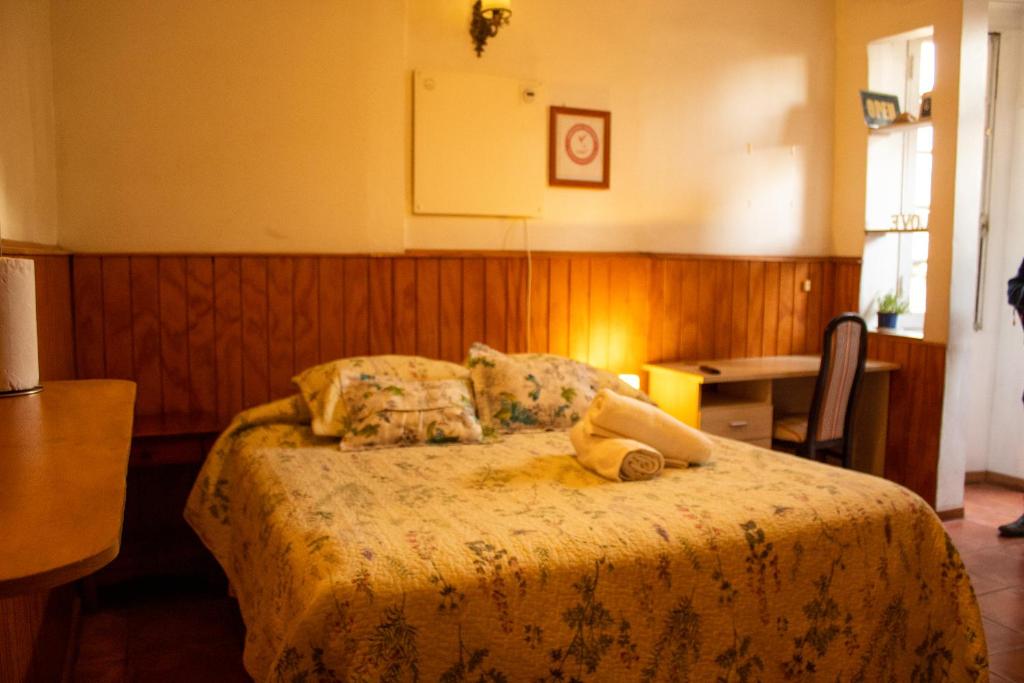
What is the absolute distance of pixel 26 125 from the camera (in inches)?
101

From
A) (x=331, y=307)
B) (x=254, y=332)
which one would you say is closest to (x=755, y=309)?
(x=331, y=307)

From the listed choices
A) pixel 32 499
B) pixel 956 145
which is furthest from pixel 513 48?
pixel 32 499

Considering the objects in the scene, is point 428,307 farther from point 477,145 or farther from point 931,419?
point 931,419

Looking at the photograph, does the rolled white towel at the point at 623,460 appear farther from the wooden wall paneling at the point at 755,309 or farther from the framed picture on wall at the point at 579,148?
the wooden wall paneling at the point at 755,309

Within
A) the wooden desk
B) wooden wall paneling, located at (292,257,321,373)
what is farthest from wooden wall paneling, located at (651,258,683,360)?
wooden wall paneling, located at (292,257,321,373)

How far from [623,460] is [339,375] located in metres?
1.17

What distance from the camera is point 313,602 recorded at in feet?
5.16

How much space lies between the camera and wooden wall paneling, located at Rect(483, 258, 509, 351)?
3.67 meters

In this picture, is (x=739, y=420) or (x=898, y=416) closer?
(x=739, y=420)

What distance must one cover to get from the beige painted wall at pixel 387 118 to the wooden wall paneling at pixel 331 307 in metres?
0.12

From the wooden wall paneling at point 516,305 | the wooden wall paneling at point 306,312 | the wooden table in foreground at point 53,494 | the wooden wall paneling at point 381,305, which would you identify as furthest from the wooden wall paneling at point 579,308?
the wooden table in foreground at point 53,494

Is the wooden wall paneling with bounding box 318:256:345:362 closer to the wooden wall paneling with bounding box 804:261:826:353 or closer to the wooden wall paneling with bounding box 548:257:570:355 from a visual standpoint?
the wooden wall paneling with bounding box 548:257:570:355

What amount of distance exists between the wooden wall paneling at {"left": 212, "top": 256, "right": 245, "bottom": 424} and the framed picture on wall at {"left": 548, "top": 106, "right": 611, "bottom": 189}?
1.53 meters

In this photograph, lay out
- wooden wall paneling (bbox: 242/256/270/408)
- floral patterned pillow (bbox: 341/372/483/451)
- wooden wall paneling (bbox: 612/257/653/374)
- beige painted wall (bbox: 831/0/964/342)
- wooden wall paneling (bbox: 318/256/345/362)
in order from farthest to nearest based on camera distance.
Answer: wooden wall paneling (bbox: 612/257/653/374) → beige painted wall (bbox: 831/0/964/342) → wooden wall paneling (bbox: 318/256/345/362) → wooden wall paneling (bbox: 242/256/270/408) → floral patterned pillow (bbox: 341/372/483/451)
